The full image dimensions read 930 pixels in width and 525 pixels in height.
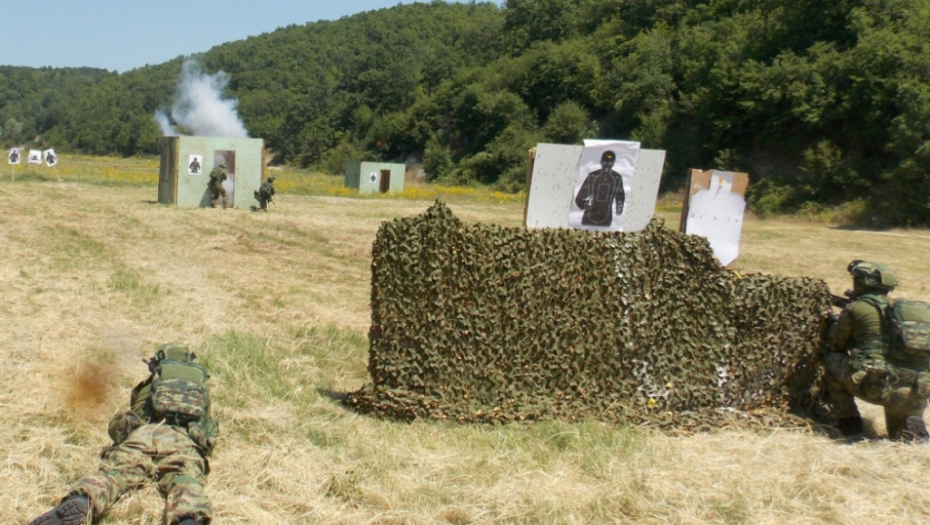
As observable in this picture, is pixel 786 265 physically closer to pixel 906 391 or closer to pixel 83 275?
pixel 906 391

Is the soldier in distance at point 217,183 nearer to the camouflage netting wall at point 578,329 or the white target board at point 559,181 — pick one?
the white target board at point 559,181

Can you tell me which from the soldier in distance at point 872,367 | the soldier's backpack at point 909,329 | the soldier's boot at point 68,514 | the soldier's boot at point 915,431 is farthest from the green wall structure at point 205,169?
the soldier's boot at point 68,514

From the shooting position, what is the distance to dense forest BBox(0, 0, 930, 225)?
34031mm

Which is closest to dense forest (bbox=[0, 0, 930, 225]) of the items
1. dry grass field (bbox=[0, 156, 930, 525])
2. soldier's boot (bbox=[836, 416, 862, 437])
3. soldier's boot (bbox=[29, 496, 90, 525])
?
soldier's boot (bbox=[836, 416, 862, 437])

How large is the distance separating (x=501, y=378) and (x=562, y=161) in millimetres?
3933

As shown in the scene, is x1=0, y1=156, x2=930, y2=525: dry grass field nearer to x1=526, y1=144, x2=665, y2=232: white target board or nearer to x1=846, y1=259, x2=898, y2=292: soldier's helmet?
x1=846, y1=259, x2=898, y2=292: soldier's helmet

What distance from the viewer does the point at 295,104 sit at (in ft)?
284

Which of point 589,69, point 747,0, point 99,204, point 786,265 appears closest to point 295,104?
point 589,69

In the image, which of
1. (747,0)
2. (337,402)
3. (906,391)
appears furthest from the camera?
(747,0)

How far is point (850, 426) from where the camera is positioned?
6.83 metres

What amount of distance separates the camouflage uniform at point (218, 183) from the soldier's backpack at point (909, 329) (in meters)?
18.9

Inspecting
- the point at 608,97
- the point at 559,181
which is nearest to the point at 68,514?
the point at 559,181

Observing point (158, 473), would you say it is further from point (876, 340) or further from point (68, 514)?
point (876, 340)

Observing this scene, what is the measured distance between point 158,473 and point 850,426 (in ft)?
16.2
